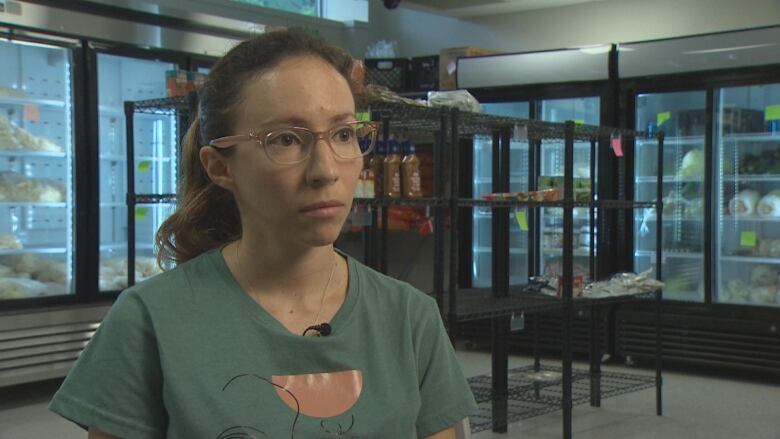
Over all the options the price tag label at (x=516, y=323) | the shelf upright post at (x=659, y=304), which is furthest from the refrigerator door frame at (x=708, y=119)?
the price tag label at (x=516, y=323)

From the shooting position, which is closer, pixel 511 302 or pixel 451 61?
pixel 511 302

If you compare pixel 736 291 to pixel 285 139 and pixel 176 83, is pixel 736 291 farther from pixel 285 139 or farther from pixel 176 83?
pixel 285 139

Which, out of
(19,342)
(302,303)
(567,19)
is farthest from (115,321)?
(567,19)

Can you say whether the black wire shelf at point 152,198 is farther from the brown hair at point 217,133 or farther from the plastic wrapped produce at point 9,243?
the brown hair at point 217,133

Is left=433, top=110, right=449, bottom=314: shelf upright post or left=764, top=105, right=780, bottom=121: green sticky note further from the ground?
left=764, top=105, right=780, bottom=121: green sticky note

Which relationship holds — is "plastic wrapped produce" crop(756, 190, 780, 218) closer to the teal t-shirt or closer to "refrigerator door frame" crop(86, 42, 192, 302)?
"refrigerator door frame" crop(86, 42, 192, 302)

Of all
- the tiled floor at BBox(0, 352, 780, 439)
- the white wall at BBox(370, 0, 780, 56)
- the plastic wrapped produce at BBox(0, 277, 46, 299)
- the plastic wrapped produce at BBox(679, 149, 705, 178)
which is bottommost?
the tiled floor at BBox(0, 352, 780, 439)

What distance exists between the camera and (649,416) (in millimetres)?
4984

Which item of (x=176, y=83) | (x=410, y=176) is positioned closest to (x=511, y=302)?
(x=410, y=176)

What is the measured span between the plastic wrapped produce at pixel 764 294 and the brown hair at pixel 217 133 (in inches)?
213

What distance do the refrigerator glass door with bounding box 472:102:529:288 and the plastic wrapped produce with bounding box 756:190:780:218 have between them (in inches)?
68.6

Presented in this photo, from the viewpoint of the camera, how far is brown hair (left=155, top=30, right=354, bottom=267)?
125 cm

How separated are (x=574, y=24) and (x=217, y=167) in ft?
20.6

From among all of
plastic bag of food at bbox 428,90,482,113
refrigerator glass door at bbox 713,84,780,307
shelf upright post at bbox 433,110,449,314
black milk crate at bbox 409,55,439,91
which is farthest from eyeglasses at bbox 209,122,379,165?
black milk crate at bbox 409,55,439,91
